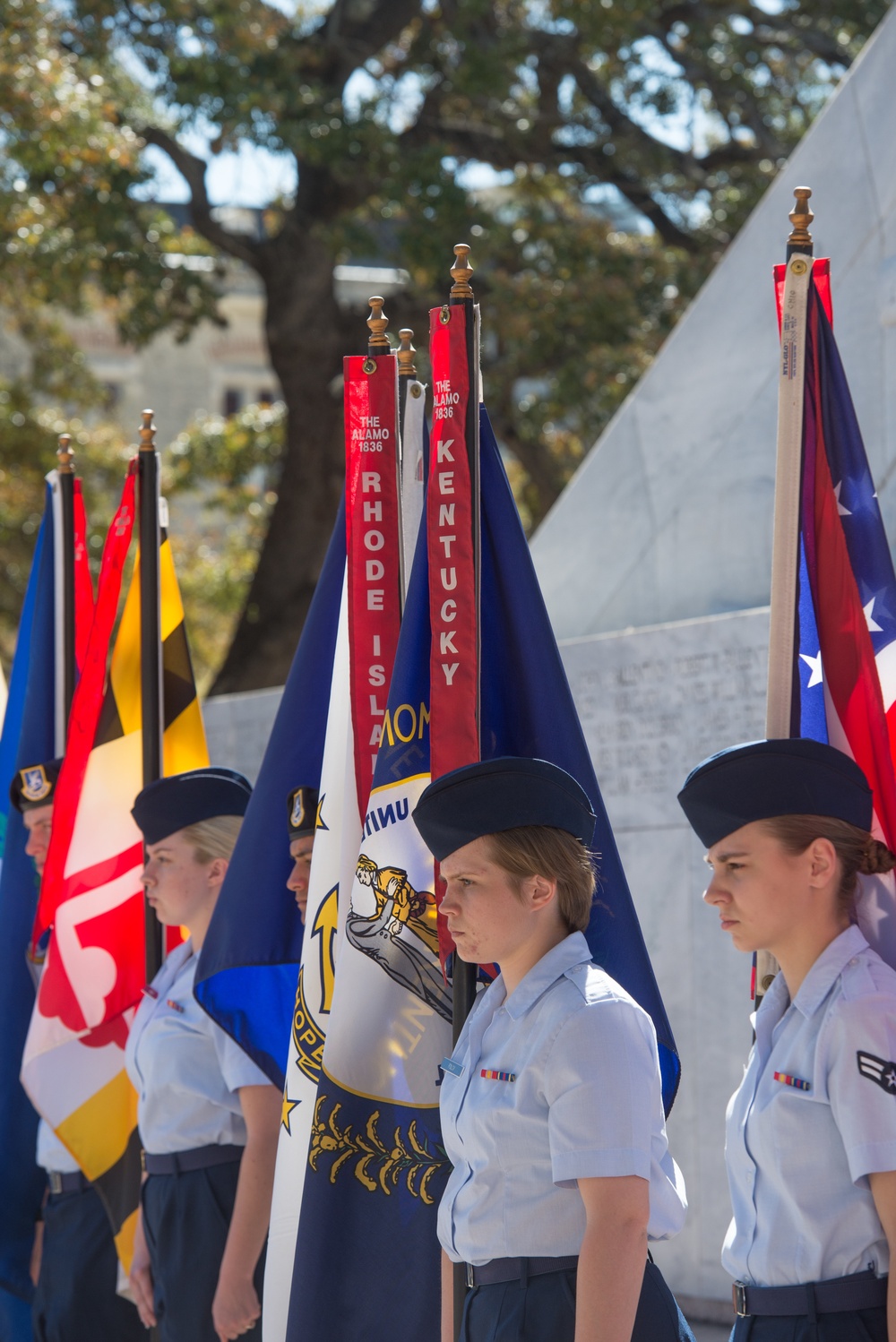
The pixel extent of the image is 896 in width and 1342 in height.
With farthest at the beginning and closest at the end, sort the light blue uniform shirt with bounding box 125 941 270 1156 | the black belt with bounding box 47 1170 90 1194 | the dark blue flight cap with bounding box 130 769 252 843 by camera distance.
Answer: the black belt with bounding box 47 1170 90 1194, the dark blue flight cap with bounding box 130 769 252 843, the light blue uniform shirt with bounding box 125 941 270 1156

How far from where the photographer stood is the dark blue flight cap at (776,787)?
95.3 inches

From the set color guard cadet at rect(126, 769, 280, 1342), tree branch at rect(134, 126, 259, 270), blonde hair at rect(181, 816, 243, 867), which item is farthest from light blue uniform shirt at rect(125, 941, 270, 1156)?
tree branch at rect(134, 126, 259, 270)

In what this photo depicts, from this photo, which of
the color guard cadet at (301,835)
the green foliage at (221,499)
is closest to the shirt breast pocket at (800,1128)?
the color guard cadet at (301,835)

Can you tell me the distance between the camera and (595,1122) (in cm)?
216

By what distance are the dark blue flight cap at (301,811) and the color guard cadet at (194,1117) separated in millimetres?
360

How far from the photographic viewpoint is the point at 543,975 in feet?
7.73

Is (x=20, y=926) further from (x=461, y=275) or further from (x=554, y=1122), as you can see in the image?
(x=554, y=1122)

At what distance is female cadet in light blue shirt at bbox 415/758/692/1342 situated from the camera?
216 centimetres

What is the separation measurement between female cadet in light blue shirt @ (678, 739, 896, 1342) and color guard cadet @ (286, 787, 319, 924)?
1.21m

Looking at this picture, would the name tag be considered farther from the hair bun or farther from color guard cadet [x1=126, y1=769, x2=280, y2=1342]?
color guard cadet [x1=126, y1=769, x2=280, y2=1342]

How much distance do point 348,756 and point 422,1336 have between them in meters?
1.14

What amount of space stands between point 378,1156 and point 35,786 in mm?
2479

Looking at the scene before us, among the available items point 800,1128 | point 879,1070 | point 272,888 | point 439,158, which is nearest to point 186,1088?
point 272,888

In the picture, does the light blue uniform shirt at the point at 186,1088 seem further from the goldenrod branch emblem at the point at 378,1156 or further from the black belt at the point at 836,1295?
the black belt at the point at 836,1295
